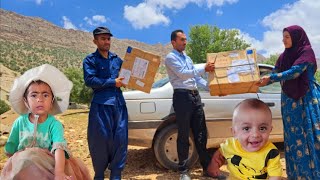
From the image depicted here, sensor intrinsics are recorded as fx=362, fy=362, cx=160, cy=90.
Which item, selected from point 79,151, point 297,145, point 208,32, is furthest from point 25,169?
point 208,32

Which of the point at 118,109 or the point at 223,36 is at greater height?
the point at 223,36

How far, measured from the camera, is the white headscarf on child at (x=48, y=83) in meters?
2.45

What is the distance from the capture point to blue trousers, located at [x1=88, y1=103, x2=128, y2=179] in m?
4.10

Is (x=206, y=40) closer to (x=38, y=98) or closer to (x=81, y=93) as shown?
(x=81, y=93)

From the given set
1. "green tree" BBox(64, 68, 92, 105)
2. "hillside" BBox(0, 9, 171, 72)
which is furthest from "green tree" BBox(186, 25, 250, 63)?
"hillside" BBox(0, 9, 171, 72)

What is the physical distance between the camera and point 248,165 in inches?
80.4

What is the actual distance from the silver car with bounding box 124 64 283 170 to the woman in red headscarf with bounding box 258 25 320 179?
5.33 feet

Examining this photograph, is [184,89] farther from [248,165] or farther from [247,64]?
[248,165]

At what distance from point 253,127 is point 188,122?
2906 mm

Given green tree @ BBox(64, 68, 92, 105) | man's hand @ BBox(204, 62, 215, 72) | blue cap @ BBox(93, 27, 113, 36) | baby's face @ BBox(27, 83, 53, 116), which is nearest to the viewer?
baby's face @ BBox(27, 83, 53, 116)

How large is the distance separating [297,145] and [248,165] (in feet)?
6.02

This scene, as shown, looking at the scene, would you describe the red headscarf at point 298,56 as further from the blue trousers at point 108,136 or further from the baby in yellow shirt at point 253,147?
the blue trousers at point 108,136

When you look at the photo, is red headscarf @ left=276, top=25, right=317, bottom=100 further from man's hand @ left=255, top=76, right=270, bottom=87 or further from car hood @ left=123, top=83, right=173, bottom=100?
car hood @ left=123, top=83, right=173, bottom=100

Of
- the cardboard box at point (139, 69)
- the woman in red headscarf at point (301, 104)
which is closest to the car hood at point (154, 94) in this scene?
the cardboard box at point (139, 69)
